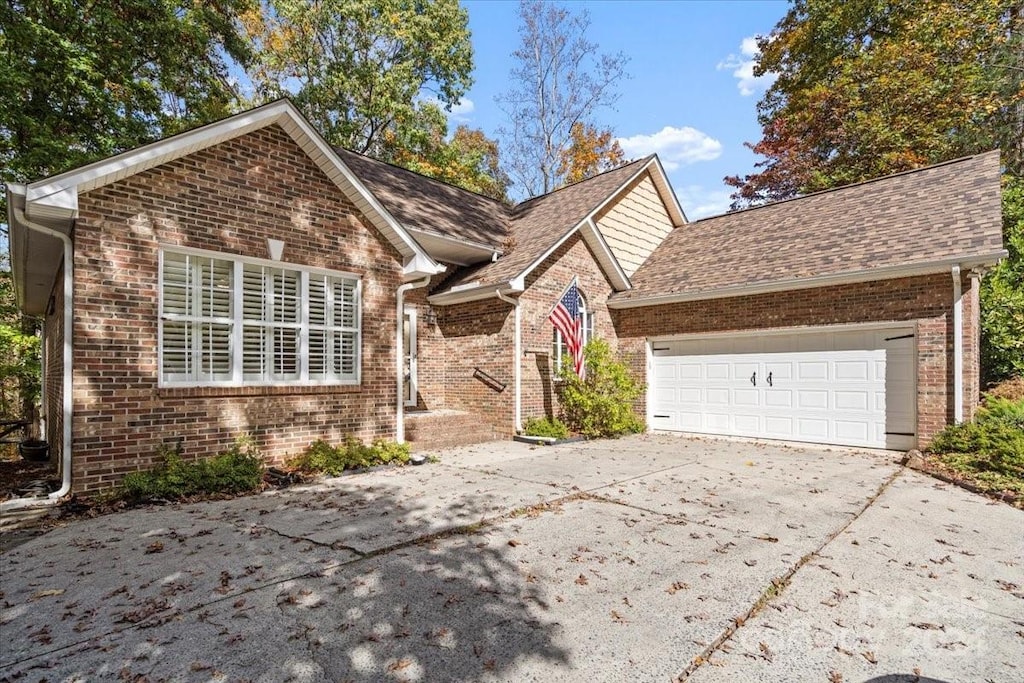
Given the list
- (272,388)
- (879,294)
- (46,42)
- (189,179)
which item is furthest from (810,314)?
(46,42)

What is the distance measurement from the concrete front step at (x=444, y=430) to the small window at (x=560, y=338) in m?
1.93

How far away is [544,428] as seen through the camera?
1062 centimetres

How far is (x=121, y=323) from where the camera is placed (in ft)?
20.2

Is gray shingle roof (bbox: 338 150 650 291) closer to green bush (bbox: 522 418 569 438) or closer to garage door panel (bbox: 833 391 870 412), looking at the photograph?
green bush (bbox: 522 418 569 438)

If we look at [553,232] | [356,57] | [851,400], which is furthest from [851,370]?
[356,57]

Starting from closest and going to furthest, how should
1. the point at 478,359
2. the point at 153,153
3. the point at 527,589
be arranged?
1. the point at 527,589
2. the point at 153,153
3. the point at 478,359

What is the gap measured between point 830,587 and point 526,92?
25106mm

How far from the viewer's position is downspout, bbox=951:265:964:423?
8359 mm

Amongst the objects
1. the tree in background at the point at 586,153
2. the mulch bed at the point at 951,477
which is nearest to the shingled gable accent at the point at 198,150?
the mulch bed at the point at 951,477

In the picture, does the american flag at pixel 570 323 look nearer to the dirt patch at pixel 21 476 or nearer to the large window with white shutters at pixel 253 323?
the large window with white shutters at pixel 253 323

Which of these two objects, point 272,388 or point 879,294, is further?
point 879,294

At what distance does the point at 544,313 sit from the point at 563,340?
76cm

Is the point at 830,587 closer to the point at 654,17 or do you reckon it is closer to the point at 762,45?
the point at 654,17

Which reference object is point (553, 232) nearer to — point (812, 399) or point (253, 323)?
point (812, 399)
